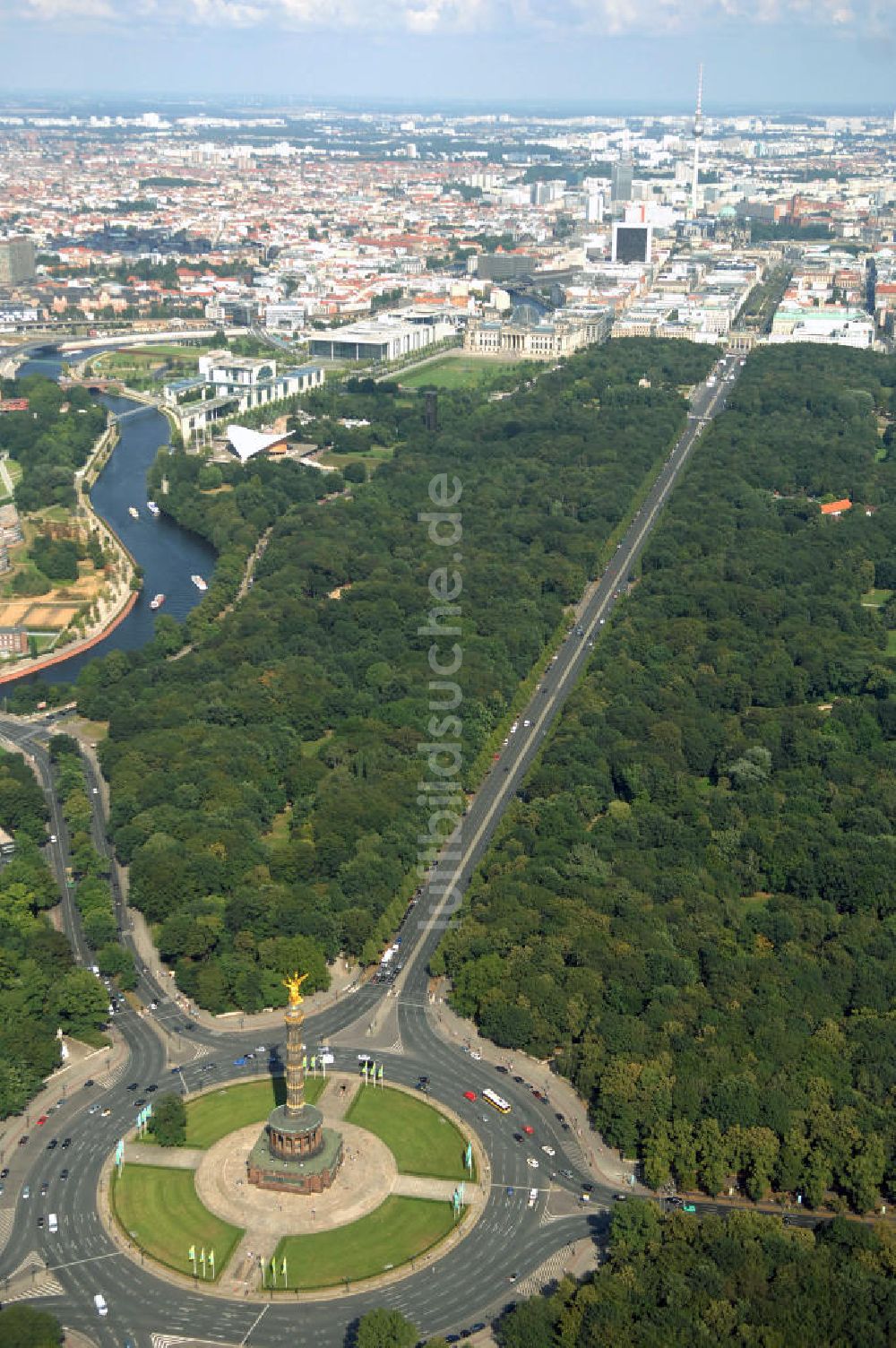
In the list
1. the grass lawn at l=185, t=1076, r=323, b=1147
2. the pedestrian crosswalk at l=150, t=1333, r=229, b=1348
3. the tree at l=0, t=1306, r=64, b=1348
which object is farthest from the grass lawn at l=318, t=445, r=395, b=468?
the tree at l=0, t=1306, r=64, b=1348

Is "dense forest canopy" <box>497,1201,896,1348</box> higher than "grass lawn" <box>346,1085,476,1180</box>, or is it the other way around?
"dense forest canopy" <box>497,1201,896,1348</box>

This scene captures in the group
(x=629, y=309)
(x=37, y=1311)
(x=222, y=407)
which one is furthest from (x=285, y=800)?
(x=629, y=309)

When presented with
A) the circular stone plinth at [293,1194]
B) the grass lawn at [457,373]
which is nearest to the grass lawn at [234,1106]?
the circular stone plinth at [293,1194]

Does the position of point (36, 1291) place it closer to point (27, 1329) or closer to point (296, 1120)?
point (27, 1329)

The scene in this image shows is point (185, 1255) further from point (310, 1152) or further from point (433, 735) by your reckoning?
point (433, 735)

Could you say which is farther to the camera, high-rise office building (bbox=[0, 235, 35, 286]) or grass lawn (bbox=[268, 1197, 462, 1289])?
high-rise office building (bbox=[0, 235, 35, 286])

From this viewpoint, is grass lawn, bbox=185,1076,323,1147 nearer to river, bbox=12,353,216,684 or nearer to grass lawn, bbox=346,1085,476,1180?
grass lawn, bbox=346,1085,476,1180
